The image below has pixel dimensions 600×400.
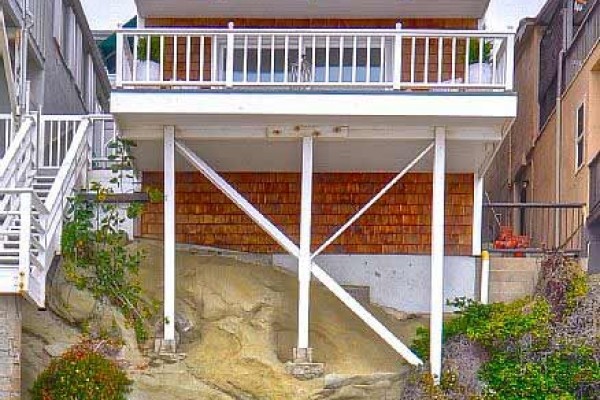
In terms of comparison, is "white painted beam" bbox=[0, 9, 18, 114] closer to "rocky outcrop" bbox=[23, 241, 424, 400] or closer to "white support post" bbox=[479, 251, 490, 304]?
"rocky outcrop" bbox=[23, 241, 424, 400]

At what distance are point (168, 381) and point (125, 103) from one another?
306cm

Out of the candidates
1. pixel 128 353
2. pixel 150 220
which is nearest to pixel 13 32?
pixel 150 220

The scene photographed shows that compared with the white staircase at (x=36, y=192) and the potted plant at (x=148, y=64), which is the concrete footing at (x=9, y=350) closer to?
the white staircase at (x=36, y=192)

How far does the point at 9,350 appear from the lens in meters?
11.1

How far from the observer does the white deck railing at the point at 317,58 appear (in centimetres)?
1318

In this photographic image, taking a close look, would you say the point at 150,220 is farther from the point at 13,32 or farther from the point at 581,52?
the point at 581,52

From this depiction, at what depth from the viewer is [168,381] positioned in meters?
12.3

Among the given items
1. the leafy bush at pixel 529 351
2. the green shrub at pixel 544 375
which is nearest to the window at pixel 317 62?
the leafy bush at pixel 529 351

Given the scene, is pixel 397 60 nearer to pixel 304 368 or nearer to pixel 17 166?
pixel 304 368

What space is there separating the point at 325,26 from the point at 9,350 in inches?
265

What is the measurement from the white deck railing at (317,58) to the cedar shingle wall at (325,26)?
1 centimetres

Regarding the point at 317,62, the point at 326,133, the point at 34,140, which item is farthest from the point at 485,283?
the point at 34,140

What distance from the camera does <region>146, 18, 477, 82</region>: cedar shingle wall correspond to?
50.8ft

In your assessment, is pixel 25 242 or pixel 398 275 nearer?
pixel 25 242
